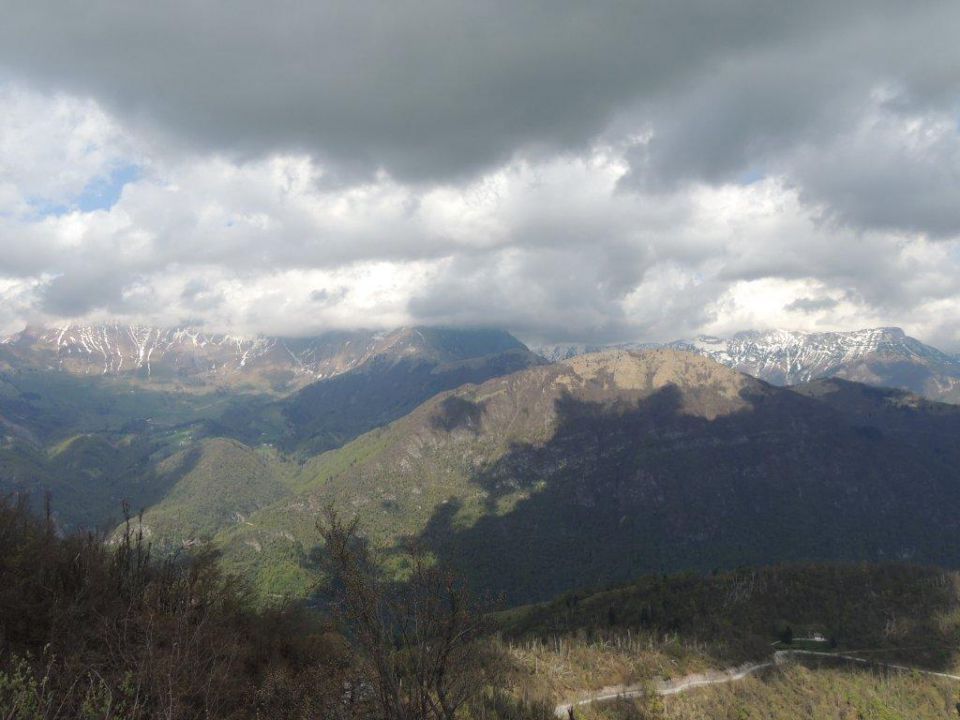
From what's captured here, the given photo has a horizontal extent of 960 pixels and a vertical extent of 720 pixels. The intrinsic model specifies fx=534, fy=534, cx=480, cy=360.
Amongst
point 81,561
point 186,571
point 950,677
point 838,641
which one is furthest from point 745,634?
point 81,561

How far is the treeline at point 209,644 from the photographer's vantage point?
91.1ft

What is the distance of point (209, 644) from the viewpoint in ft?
136

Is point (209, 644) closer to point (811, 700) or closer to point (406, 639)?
point (406, 639)

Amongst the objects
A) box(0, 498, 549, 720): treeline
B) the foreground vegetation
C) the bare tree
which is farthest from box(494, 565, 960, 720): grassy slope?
the bare tree

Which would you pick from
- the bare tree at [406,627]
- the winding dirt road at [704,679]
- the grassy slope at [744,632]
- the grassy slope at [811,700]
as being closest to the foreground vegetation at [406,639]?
the bare tree at [406,627]

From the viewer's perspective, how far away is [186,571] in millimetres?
69750

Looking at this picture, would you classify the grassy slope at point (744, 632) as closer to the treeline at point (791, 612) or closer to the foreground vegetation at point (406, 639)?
the treeline at point (791, 612)

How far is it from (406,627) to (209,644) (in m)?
21.0

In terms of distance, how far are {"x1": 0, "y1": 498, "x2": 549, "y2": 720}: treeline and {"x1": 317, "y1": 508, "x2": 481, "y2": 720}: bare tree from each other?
0.10 metres

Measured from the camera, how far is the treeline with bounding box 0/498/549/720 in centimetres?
2777

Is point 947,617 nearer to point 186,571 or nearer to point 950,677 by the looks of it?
point 950,677

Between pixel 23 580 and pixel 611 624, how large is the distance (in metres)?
149

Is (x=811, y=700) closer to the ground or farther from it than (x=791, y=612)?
farther from it

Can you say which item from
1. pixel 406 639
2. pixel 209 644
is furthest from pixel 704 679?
pixel 406 639
